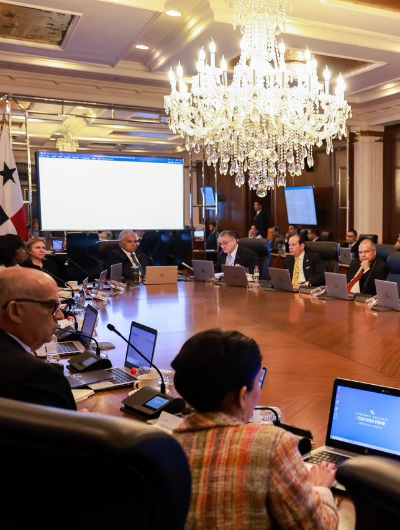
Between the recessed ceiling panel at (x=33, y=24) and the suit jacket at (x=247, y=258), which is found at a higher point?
the recessed ceiling panel at (x=33, y=24)

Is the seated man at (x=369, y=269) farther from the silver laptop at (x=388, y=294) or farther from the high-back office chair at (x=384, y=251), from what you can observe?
the silver laptop at (x=388, y=294)

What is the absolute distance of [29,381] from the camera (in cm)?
139

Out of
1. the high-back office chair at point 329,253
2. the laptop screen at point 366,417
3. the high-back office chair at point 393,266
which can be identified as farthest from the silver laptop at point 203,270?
the laptop screen at point 366,417

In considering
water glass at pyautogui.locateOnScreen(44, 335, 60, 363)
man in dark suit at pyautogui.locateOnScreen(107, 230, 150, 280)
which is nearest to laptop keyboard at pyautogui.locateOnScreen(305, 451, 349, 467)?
water glass at pyautogui.locateOnScreen(44, 335, 60, 363)

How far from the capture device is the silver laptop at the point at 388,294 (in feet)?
13.9

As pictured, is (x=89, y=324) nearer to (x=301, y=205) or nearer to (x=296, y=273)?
(x=296, y=273)

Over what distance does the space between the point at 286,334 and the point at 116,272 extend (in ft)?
9.42

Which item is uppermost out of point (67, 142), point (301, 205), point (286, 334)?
point (67, 142)

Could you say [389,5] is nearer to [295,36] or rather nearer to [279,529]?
[295,36]

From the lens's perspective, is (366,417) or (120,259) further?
(120,259)

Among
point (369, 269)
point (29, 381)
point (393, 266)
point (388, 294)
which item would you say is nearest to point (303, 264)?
point (369, 269)

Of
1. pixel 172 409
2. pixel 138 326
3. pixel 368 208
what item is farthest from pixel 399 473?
pixel 368 208

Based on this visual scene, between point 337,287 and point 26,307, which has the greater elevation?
point 26,307

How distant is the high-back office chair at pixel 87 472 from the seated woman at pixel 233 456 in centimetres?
57
